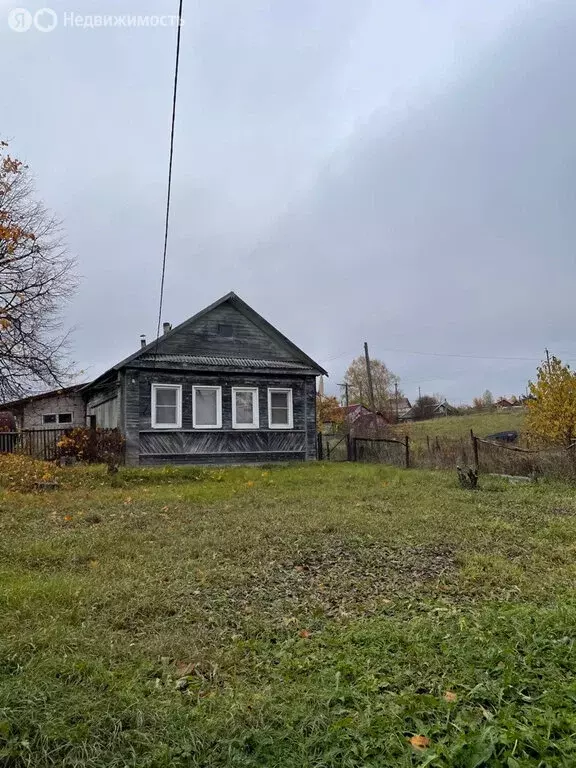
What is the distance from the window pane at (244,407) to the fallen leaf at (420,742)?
15594 millimetres

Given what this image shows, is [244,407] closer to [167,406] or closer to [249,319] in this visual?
[167,406]

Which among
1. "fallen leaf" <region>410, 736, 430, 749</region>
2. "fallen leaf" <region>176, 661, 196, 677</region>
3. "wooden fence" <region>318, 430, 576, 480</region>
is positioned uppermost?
"wooden fence" <region>318, 430, 576, 480</region>

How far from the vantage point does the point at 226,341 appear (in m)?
18.5

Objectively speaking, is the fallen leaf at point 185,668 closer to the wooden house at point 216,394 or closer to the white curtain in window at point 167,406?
the wooden house at point 216,394

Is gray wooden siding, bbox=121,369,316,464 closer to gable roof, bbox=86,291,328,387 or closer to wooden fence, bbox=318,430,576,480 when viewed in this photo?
gable roof, bbox=86,291,328,387

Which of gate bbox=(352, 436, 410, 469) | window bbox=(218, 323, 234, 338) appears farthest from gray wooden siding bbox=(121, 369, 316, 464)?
gate bbox=(352, 436, 410, 469)

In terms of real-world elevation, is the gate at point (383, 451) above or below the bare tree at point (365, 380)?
below

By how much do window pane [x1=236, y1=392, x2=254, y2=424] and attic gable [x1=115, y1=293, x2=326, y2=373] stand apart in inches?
57.4

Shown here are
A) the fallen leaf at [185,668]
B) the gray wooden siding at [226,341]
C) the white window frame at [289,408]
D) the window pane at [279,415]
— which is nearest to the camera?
the fallen leaf at [185,668]

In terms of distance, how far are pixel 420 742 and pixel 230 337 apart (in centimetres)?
1669

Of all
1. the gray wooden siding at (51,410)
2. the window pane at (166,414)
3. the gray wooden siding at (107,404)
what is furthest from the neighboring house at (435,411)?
the window pane at (166,414)

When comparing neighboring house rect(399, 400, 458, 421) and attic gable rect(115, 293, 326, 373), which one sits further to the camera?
neighboring house rect(399, 400, 458, 421)

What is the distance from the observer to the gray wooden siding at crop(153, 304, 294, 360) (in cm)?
1769

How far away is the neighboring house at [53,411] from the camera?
23.8 metres
